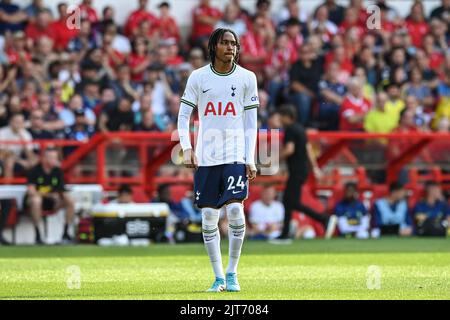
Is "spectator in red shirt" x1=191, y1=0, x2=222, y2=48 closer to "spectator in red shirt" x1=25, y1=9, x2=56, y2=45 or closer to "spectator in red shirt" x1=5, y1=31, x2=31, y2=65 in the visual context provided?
"spectator in red shirt" x1=25, y1=9, x2=56, y2=45

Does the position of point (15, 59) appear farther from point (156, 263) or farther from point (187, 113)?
point (187, 113)

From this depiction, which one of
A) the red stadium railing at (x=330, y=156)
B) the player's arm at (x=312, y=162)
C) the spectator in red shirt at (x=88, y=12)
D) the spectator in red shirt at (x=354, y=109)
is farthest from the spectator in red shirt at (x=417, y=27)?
the spectator in red shirt at (x=88, y=12)

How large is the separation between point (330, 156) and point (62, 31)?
601 centimetres

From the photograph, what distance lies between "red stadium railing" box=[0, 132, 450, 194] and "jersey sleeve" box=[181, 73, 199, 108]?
10.7 metres

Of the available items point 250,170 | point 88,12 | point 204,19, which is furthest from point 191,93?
point 204,19

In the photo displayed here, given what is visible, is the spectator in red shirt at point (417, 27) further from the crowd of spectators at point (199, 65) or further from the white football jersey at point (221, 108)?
the white football jersey at point (221, 108)

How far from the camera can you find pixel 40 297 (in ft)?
36.6

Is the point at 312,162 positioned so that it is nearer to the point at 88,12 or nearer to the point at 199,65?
the point at 199,65

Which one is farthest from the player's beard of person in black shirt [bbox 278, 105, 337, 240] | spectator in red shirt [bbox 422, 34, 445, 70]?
spectator in red shirt [bbox 422, 34, 445, 70]

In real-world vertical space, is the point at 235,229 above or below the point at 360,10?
below

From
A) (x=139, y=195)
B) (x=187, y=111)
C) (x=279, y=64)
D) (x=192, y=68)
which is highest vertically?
(x=279, y=64)

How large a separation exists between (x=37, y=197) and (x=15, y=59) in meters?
4.16

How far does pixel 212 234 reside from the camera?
39.0 ft
